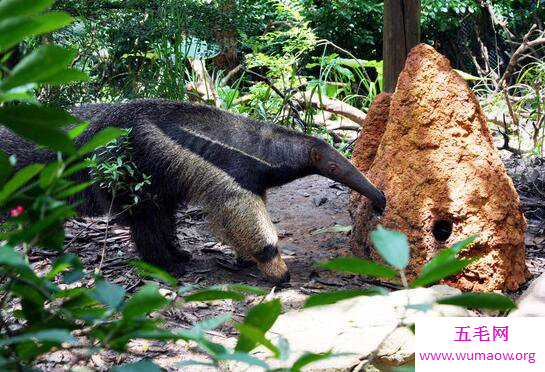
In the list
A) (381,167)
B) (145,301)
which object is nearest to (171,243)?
(381,167)

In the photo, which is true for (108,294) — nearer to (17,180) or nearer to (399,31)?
(17,180)

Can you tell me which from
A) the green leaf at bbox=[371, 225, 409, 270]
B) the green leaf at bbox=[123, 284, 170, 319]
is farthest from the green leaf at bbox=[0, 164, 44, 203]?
the green leaf at bbox=[371, 225, 409, 270]

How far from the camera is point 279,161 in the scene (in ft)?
16.9

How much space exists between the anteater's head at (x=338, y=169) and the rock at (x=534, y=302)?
4.16 ft

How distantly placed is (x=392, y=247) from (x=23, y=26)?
2.03 feet

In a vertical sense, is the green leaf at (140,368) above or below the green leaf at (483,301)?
below

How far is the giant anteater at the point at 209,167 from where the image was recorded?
16.5 feet

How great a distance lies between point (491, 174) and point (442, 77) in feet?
2.66

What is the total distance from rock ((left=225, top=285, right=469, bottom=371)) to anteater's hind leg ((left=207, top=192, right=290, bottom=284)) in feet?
3.20

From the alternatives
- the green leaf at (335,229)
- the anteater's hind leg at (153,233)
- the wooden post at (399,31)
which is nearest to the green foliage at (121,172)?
the anteater's hind leg at (153,233)

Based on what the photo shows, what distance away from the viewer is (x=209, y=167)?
5047 mm

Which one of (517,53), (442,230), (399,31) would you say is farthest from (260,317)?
(517,53)

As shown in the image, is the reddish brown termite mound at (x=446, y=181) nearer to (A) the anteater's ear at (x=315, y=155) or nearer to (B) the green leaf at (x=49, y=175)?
(A) the anteater's ear at (x=315, y=155)

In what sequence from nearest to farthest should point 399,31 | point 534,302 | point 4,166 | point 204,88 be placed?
point 4,166 → point 534,302 → point 399,31 → point 204,88
